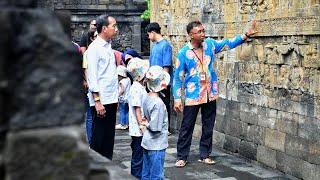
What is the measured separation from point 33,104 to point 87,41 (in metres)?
7.47

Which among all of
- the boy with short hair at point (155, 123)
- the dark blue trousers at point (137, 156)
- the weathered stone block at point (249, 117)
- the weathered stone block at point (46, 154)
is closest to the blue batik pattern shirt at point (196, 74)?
the weathered stone block at point (249, 117)

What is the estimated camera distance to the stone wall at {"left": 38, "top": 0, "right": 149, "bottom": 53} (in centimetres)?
2355

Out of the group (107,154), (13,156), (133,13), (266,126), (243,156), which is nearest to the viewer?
(13,156)

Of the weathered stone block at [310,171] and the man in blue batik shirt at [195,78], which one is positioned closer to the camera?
the weathered stone block at [310,171]

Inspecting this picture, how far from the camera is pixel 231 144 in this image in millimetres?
8672

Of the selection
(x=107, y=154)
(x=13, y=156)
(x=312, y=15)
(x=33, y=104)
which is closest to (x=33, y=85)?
(x=33, y=104)

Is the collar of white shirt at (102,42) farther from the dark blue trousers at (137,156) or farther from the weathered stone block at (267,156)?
the weathered stone block at (267,156)

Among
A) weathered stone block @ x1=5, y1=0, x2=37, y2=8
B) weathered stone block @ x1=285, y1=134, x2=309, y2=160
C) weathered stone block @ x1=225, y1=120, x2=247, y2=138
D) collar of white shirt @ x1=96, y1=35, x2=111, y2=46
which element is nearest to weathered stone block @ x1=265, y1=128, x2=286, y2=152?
weathered stone block @ x1=285, y1=134, x2=309, y2=160

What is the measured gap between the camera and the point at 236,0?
8602mm

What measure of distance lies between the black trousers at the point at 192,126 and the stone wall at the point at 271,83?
2.10 feet

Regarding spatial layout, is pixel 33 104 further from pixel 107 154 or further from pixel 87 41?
pixel 87 41

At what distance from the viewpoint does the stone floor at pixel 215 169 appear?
7.20 meters

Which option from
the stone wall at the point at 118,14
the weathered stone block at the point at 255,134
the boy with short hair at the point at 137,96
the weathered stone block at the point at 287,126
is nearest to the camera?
the boy with short hair at the point at 137,96

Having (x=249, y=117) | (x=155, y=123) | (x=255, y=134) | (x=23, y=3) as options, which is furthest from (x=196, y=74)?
(x=23, y=3)
